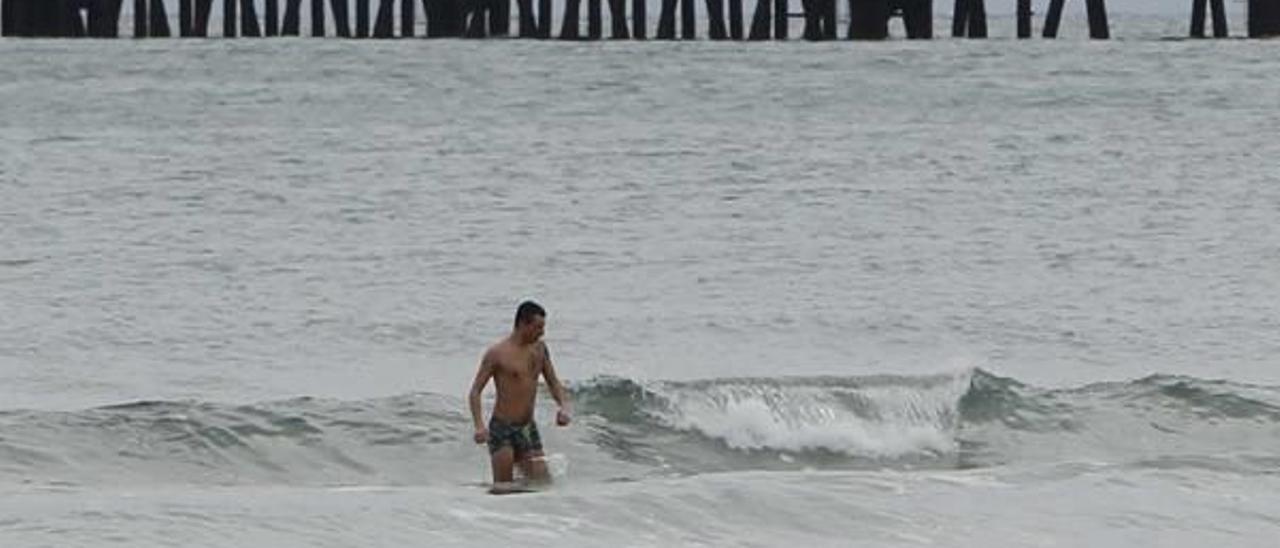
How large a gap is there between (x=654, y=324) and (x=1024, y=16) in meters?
38.5

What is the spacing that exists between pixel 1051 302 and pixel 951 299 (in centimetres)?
72

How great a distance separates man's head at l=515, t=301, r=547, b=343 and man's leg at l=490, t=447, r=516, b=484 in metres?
0.58

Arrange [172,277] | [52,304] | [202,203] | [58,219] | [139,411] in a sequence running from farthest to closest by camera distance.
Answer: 1. [202,203]
2. [58,219]
3. [172,277]
4. [52,304]
5. [139,411]

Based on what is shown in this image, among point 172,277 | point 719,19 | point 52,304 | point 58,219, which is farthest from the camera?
point 719,19

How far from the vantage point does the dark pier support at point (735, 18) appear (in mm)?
58562

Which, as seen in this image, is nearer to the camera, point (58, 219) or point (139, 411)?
point (139, 411)

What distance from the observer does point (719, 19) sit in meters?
60.8

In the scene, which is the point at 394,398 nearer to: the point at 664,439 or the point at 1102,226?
the point at 664,439

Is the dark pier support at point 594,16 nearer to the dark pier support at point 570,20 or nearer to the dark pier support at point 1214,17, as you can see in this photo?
the dark pier support at point 570,20

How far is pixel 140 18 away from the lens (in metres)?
65.8

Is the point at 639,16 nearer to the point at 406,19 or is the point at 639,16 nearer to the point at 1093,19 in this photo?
the point at 406,19

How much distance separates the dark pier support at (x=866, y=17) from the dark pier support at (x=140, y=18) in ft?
44.5

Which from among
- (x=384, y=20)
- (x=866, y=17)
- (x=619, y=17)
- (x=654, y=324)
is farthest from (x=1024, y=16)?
(x=654, y=324)

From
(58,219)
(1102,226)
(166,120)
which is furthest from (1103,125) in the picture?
(58,219)
